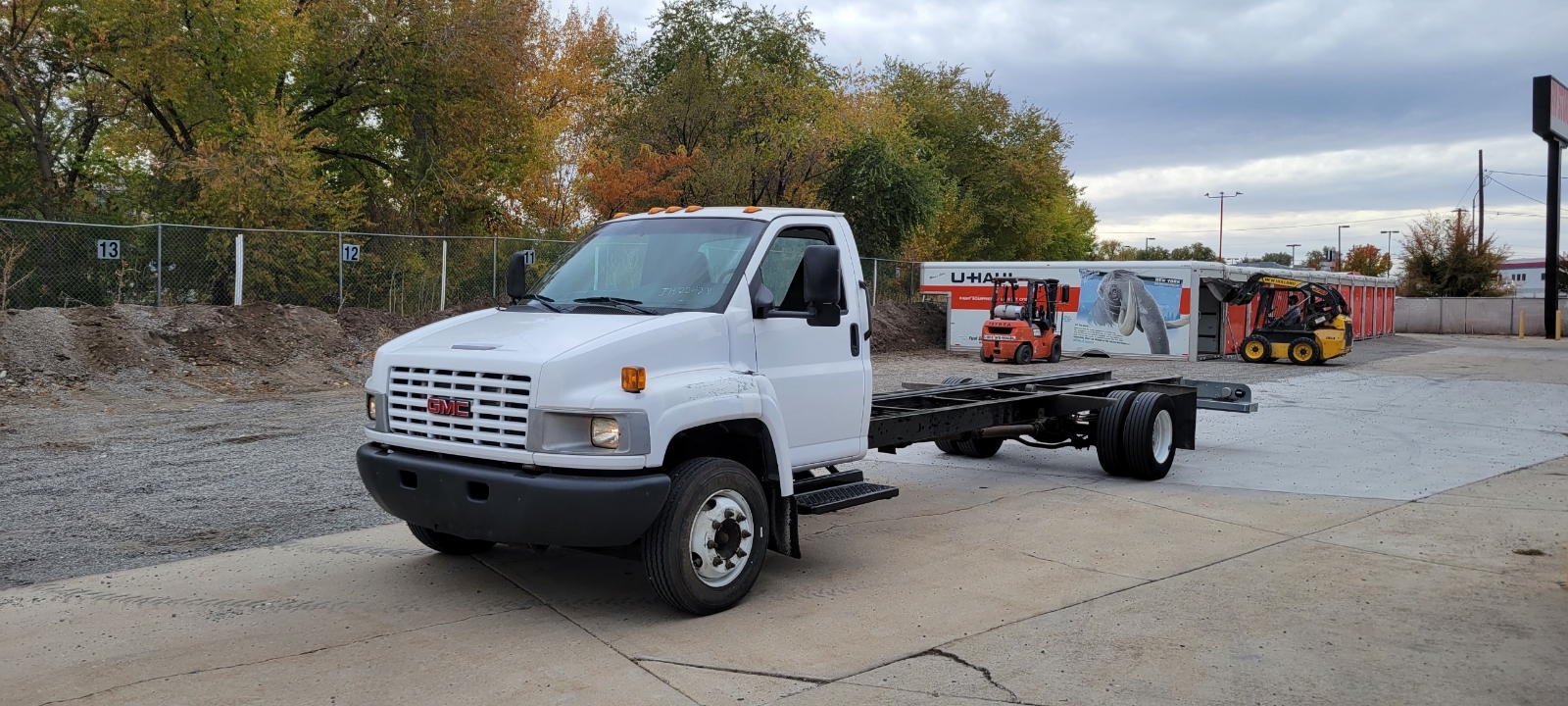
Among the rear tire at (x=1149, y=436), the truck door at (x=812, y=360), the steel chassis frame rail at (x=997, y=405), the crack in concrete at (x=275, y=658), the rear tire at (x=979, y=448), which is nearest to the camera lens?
the crack in concrete at (x=275, y=658)

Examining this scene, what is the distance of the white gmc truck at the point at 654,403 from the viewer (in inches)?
211

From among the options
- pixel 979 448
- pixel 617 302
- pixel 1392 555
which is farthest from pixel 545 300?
pixel 979 448

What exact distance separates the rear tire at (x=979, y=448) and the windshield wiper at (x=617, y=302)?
6069 mm

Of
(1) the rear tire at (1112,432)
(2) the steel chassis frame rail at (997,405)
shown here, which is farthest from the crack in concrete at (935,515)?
(1) the rear tire at (1112,432)

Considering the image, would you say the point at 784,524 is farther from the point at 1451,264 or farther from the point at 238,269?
the point at 1451,264

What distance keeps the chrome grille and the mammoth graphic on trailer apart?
29.2 m

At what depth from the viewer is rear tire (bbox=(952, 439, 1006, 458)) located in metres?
11.6

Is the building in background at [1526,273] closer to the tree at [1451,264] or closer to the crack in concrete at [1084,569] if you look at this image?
the tree at [1451,264]

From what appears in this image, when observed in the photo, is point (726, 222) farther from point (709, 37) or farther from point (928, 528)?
point (709, 37)

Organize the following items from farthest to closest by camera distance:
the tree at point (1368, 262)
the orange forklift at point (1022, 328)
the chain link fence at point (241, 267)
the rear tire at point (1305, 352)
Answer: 1. the tree at point (1368, 262)
2. the rear tire at point (1305, 352)
3. the orange forklift at point (1022, 328)
4. the chain link fence at point (241, 267)

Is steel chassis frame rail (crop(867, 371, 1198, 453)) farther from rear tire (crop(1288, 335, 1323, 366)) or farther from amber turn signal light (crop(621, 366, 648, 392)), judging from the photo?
rear tire (crop(1288, 335, 1323, 366))

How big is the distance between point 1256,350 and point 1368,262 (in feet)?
268

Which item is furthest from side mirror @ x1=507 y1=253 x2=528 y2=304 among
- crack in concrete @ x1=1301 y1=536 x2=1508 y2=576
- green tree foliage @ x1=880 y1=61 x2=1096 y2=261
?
green tree foliage @ x1=880 y1=61 x2=1096 y2=261

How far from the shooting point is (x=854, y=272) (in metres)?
7.06
